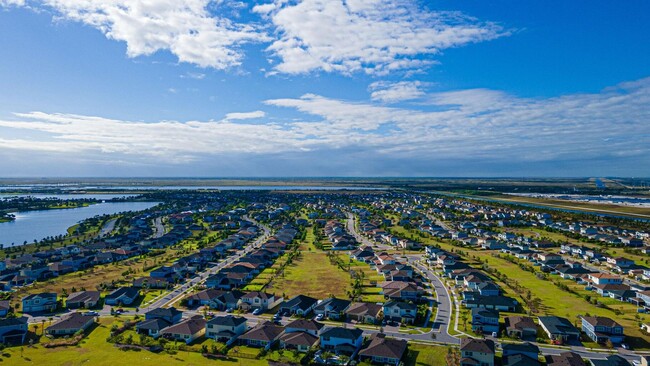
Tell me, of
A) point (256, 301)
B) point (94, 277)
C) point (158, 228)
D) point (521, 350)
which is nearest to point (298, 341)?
point (256, 301)

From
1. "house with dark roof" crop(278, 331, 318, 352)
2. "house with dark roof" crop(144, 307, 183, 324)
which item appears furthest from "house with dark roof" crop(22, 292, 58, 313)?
"house with dark roof" crop(278, 331, 318, 352)

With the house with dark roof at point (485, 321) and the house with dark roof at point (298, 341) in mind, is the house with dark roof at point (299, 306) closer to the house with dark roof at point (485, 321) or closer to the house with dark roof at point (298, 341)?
the house with dark roof at point (298, 341)

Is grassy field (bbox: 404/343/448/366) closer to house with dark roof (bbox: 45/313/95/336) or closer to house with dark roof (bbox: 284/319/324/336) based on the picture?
house with dark roof (bbox: 284/319/324/336)

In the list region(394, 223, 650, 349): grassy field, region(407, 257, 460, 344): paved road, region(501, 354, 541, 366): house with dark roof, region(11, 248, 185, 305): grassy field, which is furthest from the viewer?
region(11, 248, 185, 305): grassy field

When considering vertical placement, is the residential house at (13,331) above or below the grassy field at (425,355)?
above

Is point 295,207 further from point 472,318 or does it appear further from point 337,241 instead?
point 472,318

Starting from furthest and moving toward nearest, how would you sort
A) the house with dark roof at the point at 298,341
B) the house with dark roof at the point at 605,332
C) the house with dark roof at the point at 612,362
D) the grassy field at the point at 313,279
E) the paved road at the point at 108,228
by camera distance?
the paved road at the point at 108,228 → the grassy field at the point at 313,279 → the house with dark roof at the point at 605,332 → the house with dark roof at the point at 298,341 → the house with dark roof at the point at 612,362

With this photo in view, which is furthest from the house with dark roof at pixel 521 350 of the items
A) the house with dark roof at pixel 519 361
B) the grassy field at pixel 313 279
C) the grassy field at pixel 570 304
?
the grassy field at pixel 313 279
